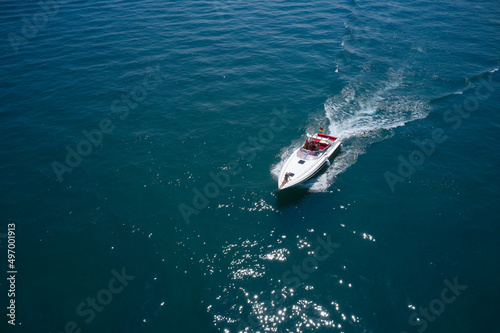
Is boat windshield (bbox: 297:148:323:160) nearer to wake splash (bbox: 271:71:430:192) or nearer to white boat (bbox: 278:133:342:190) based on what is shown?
white boat (bbox: 278:133:342:190)

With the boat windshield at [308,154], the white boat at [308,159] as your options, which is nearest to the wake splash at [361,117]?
the white boat at [308,159]

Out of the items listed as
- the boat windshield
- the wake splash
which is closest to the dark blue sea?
the wake splash

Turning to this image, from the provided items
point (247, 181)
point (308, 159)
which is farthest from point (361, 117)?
A: point (247, 181)

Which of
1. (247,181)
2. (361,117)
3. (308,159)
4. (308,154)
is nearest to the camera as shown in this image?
(247,181)

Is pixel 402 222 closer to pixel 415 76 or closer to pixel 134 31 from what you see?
pixel 415 76

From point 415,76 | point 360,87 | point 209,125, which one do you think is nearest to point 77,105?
point 209,125

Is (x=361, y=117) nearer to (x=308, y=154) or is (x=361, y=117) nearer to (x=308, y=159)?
(x=308, y=154)
